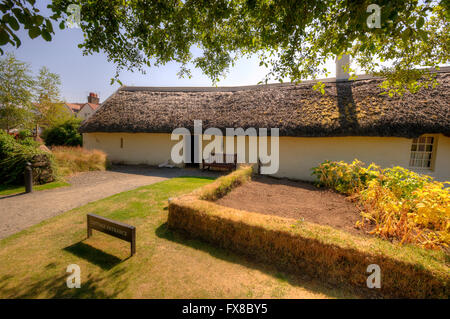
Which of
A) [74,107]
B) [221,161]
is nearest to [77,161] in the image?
[221,161]

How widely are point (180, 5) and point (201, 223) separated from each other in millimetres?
4794

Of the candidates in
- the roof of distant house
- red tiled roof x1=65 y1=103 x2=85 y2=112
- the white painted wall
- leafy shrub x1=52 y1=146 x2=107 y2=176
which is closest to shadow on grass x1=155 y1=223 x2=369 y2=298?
the white painted wall

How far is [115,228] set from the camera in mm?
3850

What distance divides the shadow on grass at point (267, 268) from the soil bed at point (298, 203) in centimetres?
146

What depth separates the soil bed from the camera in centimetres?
479

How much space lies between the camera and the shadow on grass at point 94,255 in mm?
3555

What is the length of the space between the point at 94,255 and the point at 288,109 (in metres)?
9.86

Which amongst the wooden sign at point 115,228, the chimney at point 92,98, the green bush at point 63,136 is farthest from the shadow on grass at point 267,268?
the chimney at point 92,98

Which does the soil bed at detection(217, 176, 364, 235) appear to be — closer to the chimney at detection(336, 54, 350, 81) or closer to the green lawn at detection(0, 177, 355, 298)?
the green lawn at detection(0, 177, 355, 298)

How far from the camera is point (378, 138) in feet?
27.9
